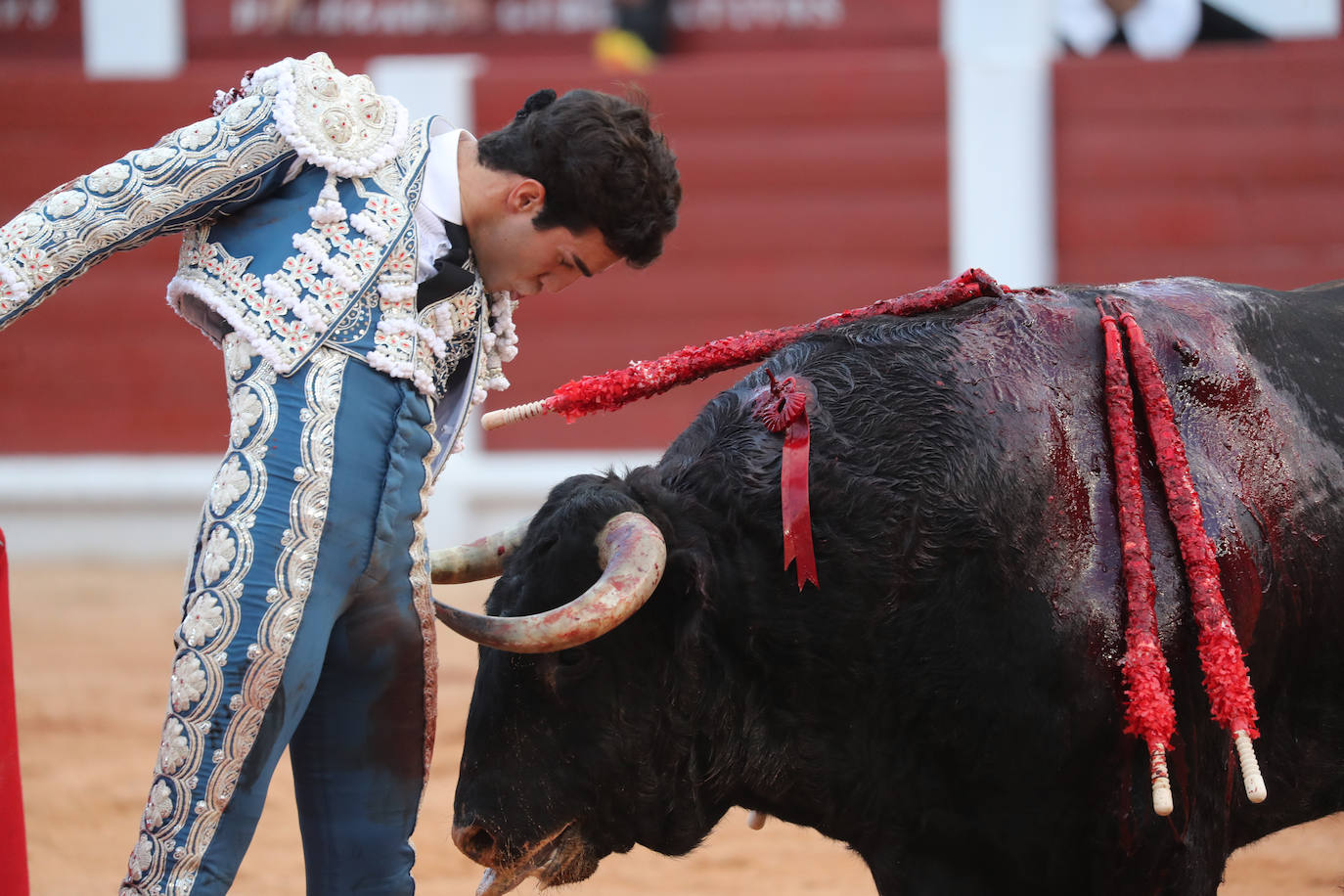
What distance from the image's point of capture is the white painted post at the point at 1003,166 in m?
7.31

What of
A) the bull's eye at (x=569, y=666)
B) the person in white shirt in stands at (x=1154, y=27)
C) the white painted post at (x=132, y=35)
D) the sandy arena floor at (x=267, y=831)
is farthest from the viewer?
the white painted post at (x=132, y=35)

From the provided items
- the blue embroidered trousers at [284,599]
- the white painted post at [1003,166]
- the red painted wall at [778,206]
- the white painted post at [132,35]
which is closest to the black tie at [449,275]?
the blue embroidered trousers at [284,599]

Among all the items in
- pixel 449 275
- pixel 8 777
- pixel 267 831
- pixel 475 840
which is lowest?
pixel 267 831

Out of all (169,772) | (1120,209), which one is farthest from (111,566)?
(169,772)

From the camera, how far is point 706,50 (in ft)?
29.7

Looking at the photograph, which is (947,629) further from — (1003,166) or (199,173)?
(1003,166)

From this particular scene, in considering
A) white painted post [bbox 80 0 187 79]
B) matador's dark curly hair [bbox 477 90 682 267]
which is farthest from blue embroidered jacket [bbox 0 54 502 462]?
white painted post [bbox 80 0 187 79]

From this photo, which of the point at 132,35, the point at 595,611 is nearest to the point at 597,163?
the point at 595,611

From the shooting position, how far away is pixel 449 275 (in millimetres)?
1979

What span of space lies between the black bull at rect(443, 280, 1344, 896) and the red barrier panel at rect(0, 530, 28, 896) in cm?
62

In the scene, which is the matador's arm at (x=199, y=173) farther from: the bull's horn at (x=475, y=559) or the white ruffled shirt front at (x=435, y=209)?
the bull's horn at (x=475, y=559)

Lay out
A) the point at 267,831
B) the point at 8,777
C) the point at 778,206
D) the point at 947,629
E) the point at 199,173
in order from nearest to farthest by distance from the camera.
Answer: the point at 199,173, the point at 947,629, the point at 8,777, the point at 267,831, the point at 778,206

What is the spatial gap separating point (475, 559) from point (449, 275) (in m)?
0.50

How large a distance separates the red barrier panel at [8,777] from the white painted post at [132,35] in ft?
25.7
